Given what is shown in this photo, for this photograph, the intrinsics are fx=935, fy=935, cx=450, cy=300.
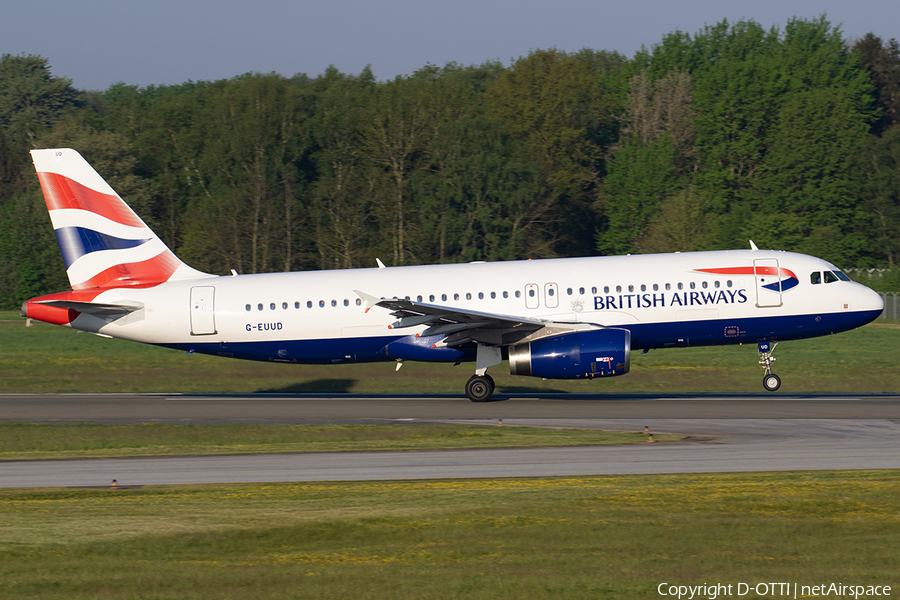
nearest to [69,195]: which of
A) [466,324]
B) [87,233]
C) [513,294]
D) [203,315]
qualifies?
[87,233]

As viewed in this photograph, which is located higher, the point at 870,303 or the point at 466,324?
the point at 870,303

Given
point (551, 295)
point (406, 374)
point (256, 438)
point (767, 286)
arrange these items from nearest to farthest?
point (256, 438)
point (767, 286)
point (551, 295)
point (406, 374)

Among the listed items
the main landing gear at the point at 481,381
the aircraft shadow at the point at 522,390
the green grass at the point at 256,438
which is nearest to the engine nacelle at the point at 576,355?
the main landing gear at the point at 481,381

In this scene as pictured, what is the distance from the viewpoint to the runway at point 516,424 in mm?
18047

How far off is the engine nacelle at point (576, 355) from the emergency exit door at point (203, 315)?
9500 mm

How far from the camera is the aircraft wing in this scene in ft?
87.9

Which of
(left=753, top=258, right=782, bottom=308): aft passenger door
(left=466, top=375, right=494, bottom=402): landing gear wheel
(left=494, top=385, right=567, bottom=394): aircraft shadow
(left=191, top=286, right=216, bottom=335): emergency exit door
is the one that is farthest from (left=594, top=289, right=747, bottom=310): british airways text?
(left=191, top=286, right=216, bottom=335): emergency exit door

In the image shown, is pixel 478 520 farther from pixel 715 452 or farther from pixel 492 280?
pixel 492 280

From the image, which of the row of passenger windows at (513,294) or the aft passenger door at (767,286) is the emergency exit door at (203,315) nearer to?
the row of passenger windows at (513,294)

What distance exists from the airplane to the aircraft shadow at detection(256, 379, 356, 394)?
4776 millimetres

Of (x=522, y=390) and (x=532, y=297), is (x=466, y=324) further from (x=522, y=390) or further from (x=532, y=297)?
(x=522, y=390)

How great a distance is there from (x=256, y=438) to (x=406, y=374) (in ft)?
43.5

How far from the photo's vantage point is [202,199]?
79.9 metres

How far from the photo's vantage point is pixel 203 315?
96.1ft
